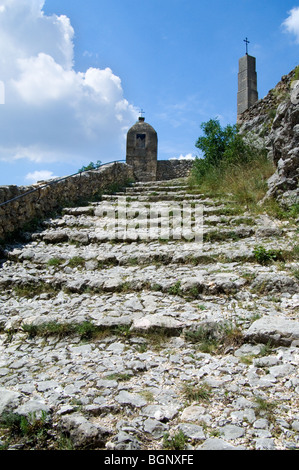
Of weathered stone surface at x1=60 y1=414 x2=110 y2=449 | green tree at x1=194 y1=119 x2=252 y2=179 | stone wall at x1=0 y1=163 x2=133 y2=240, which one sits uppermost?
green tree at x1=194 y1=119 x2=252 y2=179

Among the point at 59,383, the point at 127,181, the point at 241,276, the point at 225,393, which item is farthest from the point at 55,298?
the point at 127,181

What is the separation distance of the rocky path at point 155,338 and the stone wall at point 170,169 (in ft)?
38.9

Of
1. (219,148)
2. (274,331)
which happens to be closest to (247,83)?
(219,148)

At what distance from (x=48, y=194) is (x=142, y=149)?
1072cm

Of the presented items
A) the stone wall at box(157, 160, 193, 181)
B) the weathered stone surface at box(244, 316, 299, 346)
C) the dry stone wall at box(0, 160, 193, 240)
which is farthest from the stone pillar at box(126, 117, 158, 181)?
the weathered stone surface at box(244, 316, 299, 346)

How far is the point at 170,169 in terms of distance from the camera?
17922 millimetres

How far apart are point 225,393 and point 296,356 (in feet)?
2.43

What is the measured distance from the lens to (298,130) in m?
6.11

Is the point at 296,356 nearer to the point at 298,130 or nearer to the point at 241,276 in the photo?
the point at 241,276

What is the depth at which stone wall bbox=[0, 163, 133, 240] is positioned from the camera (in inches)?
251

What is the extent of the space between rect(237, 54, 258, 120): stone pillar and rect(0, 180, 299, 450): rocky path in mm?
15319

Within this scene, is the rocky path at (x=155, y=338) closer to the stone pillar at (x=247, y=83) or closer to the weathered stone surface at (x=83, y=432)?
the weathered stone surface at (x=83, y=432)

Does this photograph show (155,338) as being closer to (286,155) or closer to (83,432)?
(83,432)

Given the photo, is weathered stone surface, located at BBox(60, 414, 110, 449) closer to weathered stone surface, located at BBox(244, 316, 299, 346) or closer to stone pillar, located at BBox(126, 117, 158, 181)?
weathered stone surface, located at BBox(244, 316, 299, 346)
